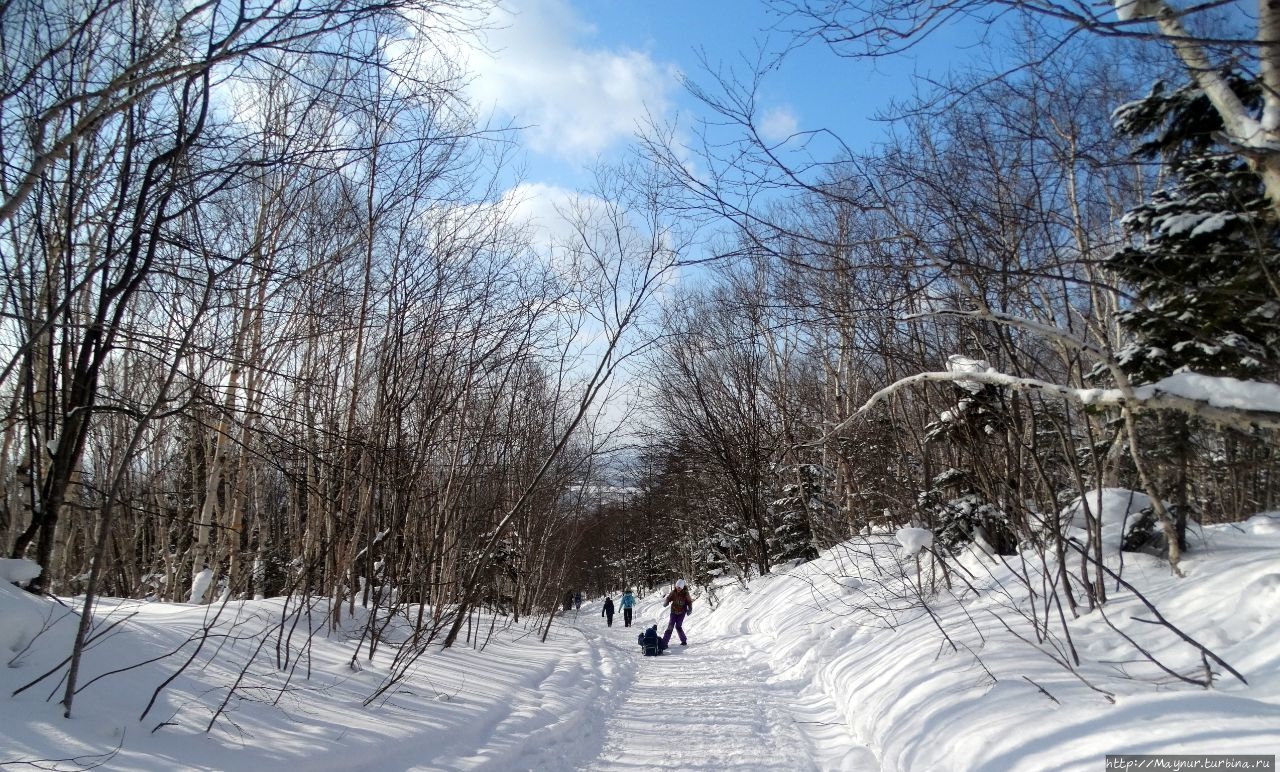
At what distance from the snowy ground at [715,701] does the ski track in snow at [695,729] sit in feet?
0.10

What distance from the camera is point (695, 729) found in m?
5.80

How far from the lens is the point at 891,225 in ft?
18.6

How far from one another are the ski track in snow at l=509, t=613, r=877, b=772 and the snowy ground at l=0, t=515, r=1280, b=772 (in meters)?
0.03

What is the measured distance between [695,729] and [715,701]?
144cm

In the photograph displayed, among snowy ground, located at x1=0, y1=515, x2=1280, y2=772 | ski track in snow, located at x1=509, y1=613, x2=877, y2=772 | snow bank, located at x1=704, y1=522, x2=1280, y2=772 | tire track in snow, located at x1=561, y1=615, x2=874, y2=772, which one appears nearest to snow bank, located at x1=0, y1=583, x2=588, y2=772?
snowy ground, located at x1=0, y1=515, x2=1280, y2=772

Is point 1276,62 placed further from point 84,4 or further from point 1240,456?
point 1240,456

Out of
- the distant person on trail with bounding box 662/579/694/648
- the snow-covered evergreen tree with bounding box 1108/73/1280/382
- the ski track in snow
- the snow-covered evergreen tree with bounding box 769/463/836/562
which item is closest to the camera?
the ski track in snow

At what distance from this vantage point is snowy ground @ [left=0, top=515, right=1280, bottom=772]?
330 cm

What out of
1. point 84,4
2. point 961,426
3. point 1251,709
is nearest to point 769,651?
point 961,426

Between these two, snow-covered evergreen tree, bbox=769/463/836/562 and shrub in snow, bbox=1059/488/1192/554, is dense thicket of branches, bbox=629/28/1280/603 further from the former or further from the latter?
snow-covered evergreen tree, bbox=769/463/836/562

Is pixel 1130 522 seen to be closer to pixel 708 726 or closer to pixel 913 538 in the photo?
pixel 913 538

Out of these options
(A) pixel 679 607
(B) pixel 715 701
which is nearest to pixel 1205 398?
(B) pixel 715 701

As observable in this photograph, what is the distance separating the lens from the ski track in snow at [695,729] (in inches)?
Result: 188

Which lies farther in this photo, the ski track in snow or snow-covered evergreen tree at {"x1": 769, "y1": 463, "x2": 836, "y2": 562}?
snow-covered evergreen tree at {"x1": 769, "y1": 463, "x2": 836, "y2": 562}
